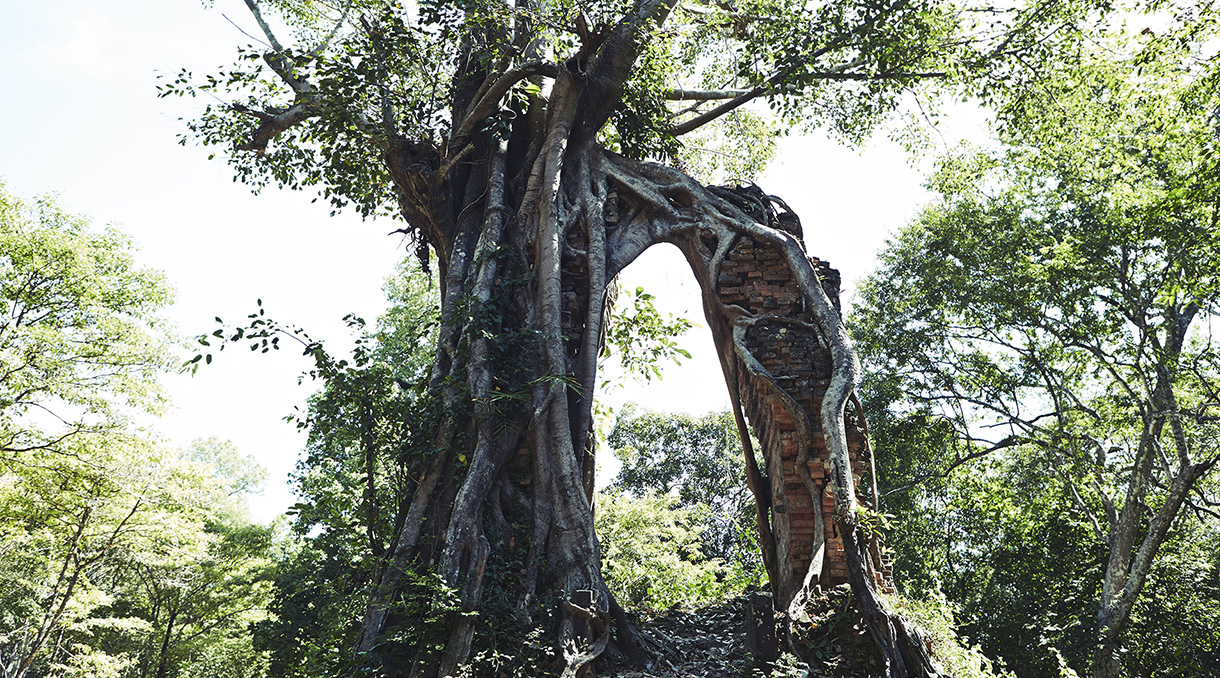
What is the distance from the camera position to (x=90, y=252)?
36.2 ft

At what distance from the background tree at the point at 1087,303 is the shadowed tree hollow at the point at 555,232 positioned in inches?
59.8

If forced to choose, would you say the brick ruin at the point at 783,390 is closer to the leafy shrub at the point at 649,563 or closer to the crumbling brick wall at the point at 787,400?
the crumbling brick wall at the point at 787,400

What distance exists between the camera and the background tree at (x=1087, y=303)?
25.2 ft

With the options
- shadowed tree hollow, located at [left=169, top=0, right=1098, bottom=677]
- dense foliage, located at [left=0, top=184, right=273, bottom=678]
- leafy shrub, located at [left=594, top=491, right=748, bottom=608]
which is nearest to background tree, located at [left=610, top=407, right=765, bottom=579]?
leafy shrub, located at [left=594, top=491, right=748, bottom=608]

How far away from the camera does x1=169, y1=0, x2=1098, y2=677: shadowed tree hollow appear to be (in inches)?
180

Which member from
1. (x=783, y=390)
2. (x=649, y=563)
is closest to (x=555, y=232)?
(x=783, y=390)

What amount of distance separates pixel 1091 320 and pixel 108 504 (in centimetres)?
1319

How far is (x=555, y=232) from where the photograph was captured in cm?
593

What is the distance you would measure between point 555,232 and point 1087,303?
7753 millimetres

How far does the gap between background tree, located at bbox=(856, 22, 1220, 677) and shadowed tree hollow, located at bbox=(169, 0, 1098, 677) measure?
4.98 ft

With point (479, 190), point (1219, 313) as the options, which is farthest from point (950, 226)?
point (479, 190)

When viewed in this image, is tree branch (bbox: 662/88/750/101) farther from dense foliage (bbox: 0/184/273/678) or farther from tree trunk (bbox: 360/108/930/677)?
dense foliage (bbox: 0/184/273/678)

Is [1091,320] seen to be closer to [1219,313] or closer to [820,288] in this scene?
[1219,313]

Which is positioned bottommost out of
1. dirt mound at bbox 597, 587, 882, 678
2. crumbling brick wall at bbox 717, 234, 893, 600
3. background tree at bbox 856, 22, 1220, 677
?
dirt mound at bbox 597, 587, 882, 678
